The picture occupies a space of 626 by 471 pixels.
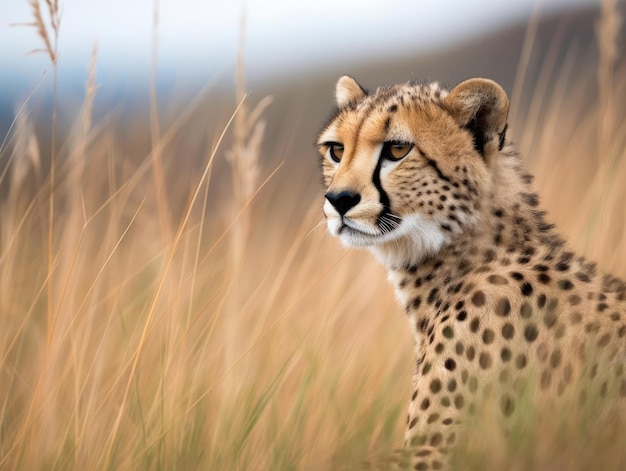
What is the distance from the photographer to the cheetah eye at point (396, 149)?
209 cm

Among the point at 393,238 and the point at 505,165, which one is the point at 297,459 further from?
the point at 505,165

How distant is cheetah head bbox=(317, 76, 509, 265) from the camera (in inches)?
80.6

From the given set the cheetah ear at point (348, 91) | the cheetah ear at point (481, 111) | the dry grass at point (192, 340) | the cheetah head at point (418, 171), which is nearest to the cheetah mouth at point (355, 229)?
the cheetah head at point (418, 171)

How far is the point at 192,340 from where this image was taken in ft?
7.80

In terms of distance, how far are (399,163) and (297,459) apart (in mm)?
736

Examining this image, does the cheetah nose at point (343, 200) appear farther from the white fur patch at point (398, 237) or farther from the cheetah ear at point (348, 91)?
the cheetah ear at point (348, 91)

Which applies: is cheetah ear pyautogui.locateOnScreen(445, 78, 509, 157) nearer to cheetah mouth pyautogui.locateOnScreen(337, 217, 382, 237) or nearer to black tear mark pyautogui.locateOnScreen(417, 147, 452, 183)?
black tear mark pyautogui.locateOnScreen(417, 147, 452, 183)

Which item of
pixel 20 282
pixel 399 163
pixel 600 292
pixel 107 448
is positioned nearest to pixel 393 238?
pixel 399 163

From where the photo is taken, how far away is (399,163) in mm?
2084

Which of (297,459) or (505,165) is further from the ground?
(505,165)

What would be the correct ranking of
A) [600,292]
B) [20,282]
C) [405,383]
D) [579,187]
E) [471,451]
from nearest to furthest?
[471,451]
[600,292]
[405,383]
[20,282]
[579,187]

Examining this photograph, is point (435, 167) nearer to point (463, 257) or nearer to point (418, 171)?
point (418, 171)

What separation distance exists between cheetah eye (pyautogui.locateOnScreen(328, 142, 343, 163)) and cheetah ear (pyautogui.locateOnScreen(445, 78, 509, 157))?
1.02 feet

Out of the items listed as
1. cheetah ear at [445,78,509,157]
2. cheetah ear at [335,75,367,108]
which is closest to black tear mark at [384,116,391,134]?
cheetah ear at [445,78,509,157]
